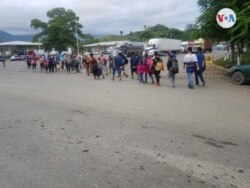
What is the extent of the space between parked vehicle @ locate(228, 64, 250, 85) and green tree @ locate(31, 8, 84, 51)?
56.9 m

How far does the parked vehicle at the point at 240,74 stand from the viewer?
619 inches

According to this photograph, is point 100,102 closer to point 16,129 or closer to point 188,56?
point 16,129

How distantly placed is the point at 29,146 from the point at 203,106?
5776 millimetres

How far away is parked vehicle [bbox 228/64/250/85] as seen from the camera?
15.7 metres

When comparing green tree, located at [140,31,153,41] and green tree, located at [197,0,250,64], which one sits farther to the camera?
green tree, located at [140,31,153,41]

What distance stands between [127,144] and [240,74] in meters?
10.8

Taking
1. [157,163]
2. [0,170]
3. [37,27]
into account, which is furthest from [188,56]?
→ [37,27]

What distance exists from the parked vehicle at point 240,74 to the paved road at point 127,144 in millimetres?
4207

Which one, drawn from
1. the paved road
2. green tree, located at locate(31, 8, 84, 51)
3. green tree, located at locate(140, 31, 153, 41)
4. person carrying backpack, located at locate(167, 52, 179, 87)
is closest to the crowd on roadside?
person carrying backpack, located at locate(167, 52, 179, 87)

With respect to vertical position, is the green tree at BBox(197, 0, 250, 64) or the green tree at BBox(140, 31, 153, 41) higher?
the green tree at BBox(140, 31, 153, 41)

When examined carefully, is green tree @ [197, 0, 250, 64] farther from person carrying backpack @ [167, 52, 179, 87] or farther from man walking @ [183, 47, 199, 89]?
person carrying backpack @ [167, 52, 179, 87]

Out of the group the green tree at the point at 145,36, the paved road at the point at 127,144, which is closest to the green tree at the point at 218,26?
the paved road at the point at 127,144

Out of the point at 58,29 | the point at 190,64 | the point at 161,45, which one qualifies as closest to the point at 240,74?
the point at 190,64

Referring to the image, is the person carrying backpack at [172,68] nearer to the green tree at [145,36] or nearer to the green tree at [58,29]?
the green tree at [58,29]
